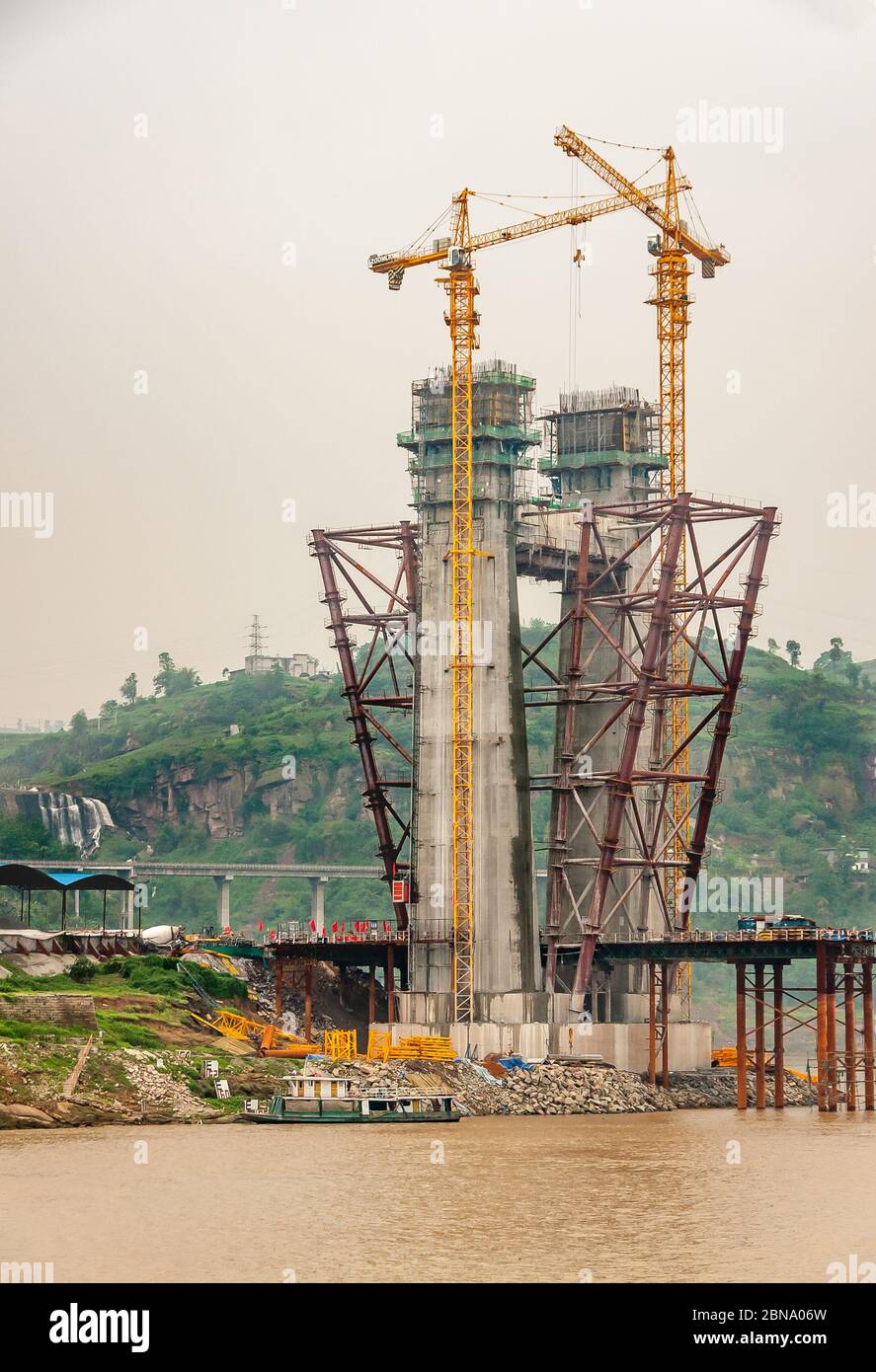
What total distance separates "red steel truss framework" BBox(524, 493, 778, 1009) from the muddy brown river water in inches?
1514

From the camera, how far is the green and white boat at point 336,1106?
11894 cm

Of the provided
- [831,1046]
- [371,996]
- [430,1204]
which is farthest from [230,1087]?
[371,996]

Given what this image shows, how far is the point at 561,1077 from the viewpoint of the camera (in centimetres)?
14100

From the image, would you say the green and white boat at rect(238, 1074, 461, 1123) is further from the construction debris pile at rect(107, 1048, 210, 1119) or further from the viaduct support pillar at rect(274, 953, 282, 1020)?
the viaduct support pillar at rect(274, 953, 282, 1020)

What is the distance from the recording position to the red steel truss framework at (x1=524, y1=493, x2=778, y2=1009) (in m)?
153

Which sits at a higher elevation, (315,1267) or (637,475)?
(637,475)

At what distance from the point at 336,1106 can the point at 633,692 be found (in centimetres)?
4149

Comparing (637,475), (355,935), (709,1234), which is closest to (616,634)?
(637,475)

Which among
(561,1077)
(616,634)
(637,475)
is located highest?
(637,475)

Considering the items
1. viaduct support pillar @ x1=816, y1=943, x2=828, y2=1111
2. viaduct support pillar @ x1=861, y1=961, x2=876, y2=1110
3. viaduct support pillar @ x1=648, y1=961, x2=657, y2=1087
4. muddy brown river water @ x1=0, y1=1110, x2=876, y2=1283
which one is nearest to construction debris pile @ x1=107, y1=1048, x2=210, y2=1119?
muddy brown river water @ x1=0, y1=1110, x2=876, y2=1283

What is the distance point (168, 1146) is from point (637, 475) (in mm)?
86816

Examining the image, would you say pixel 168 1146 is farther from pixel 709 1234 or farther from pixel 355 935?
pixel 355 935

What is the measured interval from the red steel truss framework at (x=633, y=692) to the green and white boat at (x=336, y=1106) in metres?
31.6

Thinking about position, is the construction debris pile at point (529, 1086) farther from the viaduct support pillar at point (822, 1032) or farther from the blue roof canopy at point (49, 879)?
the blue roof canopy at point (49, 879)
